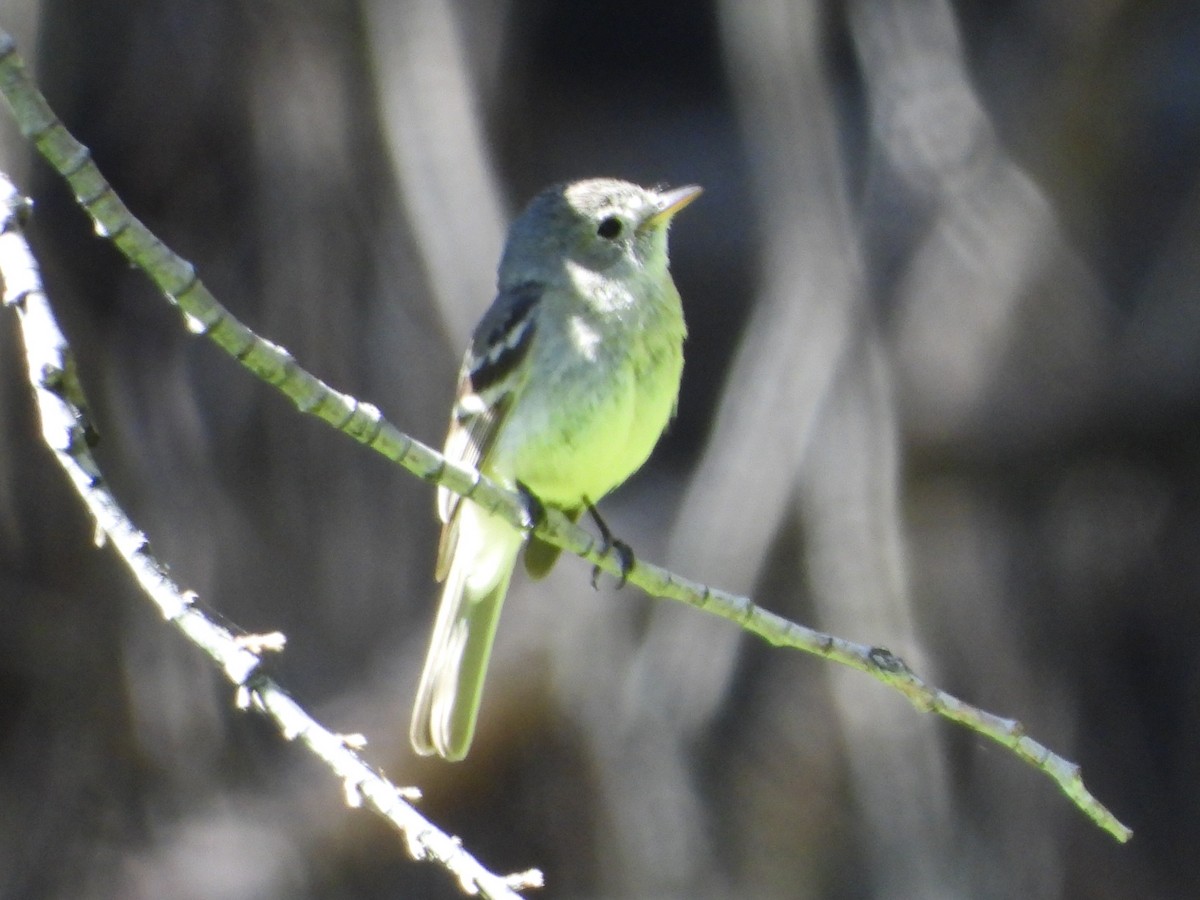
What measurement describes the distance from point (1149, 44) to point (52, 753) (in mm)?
3865

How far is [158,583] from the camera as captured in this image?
159 centimetres

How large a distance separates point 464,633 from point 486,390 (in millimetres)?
516

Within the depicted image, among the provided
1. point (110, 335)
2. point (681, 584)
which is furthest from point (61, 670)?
point (681, 584)

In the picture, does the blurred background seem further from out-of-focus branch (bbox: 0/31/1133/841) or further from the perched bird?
out-of-focus branch (bbox: 0/31/1133/841)

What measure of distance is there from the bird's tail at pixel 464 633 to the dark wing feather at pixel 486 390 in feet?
0.21

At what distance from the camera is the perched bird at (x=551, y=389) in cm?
273

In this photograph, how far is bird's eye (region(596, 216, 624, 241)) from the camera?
296cm

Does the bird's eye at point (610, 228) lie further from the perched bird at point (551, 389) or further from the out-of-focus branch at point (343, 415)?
the out-of-focus branch at point (343, 415)

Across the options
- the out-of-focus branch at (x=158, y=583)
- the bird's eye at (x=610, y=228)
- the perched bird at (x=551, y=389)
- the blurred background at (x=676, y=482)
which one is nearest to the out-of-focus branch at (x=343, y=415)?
the out-of-focus branch at (x=158, y=583)

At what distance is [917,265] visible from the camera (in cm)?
482

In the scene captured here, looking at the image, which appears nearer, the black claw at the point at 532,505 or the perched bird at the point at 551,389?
the black claw at the point at 532,505

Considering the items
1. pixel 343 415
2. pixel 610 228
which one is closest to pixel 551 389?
pixel 610 228

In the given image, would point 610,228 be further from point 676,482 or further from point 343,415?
point 676,482

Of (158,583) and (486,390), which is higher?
(486,390)
